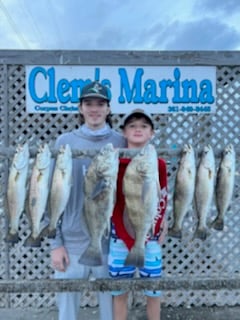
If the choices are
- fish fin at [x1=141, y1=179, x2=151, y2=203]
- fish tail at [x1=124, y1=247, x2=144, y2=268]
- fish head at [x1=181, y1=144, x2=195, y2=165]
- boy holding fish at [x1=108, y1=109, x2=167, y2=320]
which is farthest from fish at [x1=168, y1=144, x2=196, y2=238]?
fish tail at [x1=124, y1=247, x2=144, y2=268]

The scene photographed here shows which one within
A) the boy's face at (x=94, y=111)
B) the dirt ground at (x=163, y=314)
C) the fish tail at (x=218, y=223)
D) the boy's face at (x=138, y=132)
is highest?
the boy's face at (x=94, y=111)

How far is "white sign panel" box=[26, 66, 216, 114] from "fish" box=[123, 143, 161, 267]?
2.01 meters

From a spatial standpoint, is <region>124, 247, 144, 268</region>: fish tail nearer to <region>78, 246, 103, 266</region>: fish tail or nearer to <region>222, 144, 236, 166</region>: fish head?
<region>78, 246, 103, 266</region>: fish tail

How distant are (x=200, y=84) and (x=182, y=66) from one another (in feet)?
0.82

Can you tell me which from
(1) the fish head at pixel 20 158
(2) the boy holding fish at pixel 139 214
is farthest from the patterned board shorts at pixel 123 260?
(1) the fish head at pixel 20 158

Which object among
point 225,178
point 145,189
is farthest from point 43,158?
point 225,178

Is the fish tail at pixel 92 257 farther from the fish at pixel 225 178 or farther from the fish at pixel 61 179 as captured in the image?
the fish at pixel 225 178

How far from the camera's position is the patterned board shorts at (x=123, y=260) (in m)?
2.60

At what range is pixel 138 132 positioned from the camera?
2.59 m

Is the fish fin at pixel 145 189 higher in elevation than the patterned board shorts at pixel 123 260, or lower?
higher

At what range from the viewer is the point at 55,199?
7.36 feet

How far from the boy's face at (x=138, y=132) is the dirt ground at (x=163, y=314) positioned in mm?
2198

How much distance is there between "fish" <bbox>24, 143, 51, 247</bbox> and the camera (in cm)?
222

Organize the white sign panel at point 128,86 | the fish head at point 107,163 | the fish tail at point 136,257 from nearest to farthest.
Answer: the fish head at point 107,163 → the fish tail at point 136,257 → the white sign panel at point 128,86
